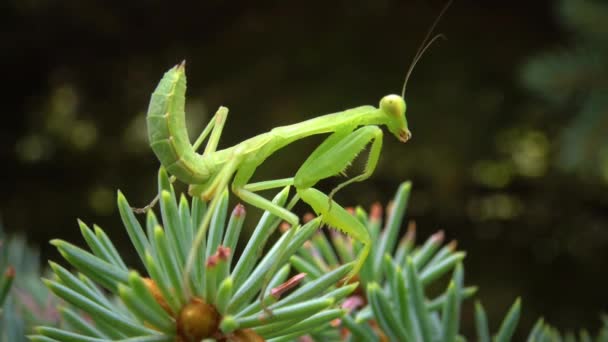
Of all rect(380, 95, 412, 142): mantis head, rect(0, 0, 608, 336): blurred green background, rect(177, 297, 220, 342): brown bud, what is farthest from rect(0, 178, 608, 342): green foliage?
rect(0, 0, 608, 336): blurred green background

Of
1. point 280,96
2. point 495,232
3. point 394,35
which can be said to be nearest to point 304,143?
point 280,96

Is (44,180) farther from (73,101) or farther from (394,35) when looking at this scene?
(394,35)

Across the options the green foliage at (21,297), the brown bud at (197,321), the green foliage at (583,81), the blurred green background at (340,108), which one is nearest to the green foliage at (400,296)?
the brown bud at (197,321)

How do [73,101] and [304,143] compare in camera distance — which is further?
[73,101]

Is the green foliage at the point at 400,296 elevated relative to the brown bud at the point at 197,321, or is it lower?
lower

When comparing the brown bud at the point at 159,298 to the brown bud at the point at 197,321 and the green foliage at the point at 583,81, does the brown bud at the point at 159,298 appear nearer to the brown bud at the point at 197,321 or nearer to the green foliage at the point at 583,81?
the brown bud at the point at 197,321

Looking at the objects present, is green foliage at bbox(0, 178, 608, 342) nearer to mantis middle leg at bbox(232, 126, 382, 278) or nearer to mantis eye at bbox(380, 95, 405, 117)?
mantis middle leg at bbox(232, 126, 382, 278)
